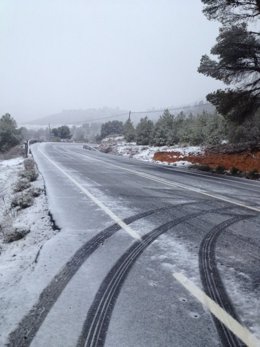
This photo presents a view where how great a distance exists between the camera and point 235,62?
75.6 ft

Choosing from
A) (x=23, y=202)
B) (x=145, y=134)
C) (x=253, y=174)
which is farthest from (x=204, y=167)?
(x=145, y=134)

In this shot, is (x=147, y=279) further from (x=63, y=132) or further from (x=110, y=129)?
(x=63, y=132)

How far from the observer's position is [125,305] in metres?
4.23

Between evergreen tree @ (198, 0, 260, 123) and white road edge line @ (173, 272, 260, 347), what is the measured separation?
1914 cm

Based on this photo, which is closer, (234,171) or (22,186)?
(22,186)

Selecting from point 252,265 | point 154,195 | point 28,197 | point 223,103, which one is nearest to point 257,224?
point 252,265

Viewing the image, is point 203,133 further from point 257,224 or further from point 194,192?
point 257,224

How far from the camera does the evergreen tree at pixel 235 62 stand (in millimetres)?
22625

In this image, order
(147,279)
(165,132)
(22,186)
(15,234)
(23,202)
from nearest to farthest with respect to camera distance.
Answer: (147,279) → (15,234) → (23,202) → (22,186) → (165,132)

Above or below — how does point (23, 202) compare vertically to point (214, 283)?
below

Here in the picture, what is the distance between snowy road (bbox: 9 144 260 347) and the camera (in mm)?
3668

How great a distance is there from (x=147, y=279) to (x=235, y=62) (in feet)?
66.9

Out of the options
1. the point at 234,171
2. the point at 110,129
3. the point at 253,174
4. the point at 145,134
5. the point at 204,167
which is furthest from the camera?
the point at 110,129

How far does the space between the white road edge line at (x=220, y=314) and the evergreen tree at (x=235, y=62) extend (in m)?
19.1
